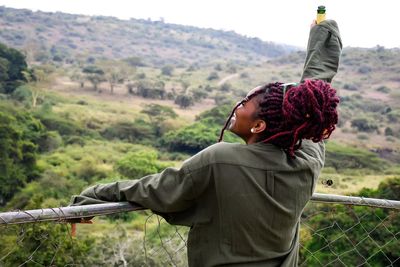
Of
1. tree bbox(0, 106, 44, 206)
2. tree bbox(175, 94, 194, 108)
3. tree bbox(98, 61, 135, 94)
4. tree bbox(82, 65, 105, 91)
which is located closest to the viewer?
tree bbox(0, 106, 44, 206)

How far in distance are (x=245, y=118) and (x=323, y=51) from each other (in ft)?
1.98

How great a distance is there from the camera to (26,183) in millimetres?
21172

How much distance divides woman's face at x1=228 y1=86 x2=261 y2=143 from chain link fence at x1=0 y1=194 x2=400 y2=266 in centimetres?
41

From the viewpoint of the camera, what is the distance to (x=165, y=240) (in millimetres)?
10031

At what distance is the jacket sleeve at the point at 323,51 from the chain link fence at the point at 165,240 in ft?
1.66

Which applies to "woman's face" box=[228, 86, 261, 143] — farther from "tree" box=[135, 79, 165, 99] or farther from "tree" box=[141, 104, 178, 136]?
"tree" box=[135, 79, 165, 99]

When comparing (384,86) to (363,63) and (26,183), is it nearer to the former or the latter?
(363,63)

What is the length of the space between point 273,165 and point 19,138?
911 inches

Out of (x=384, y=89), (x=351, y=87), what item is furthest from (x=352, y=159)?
(x=351, y=87)

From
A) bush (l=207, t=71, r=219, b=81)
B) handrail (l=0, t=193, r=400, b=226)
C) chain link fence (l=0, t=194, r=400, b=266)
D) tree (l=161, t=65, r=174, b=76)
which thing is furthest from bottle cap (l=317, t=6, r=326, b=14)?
tree (l=161, t=65, r=174, b=76)

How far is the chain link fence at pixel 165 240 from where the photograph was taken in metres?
1.49

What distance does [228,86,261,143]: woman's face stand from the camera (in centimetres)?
140

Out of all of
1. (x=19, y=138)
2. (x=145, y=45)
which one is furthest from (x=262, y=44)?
(x=19, y=138)

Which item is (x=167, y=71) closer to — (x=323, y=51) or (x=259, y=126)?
(x=323, y=51)
